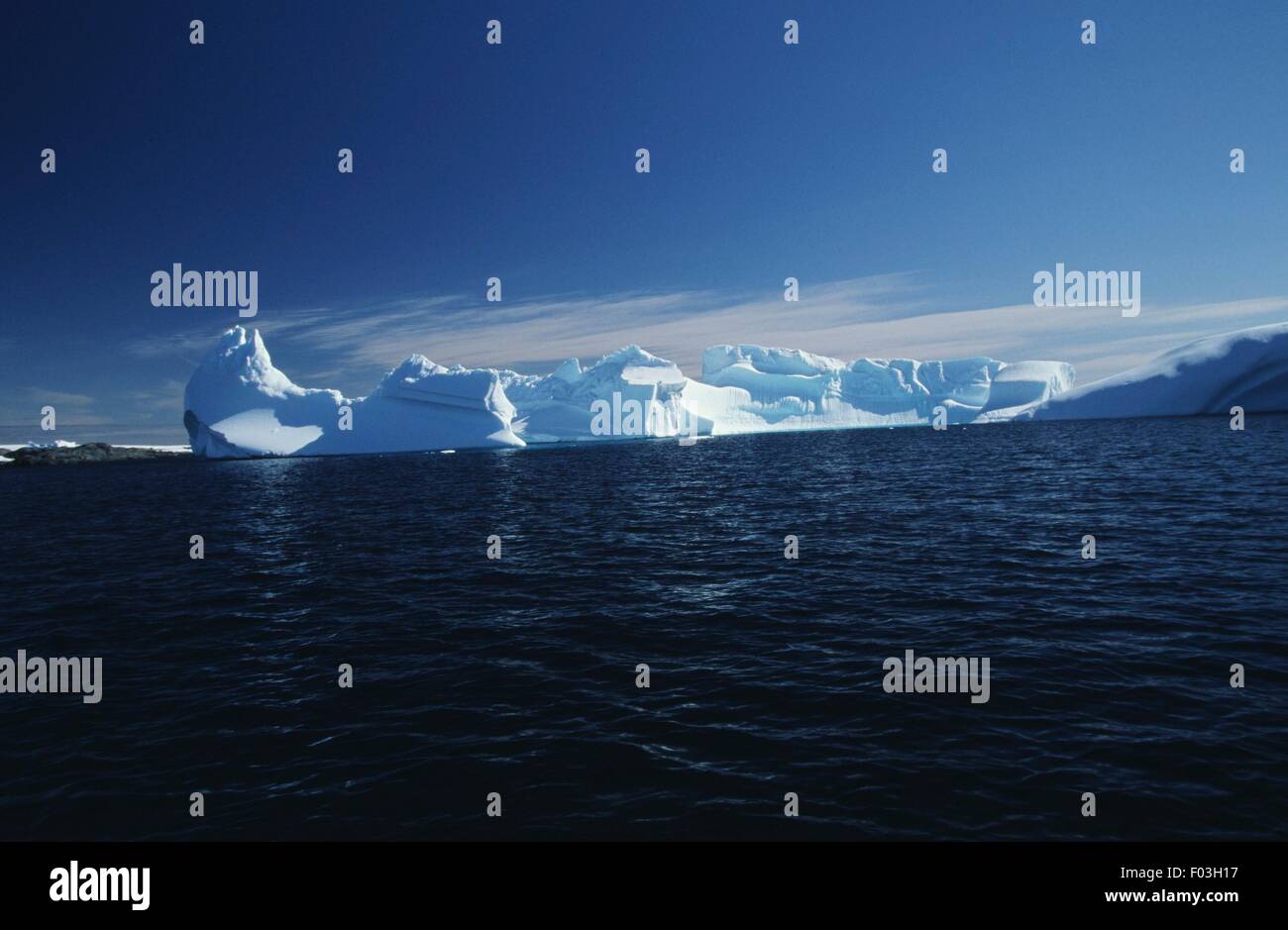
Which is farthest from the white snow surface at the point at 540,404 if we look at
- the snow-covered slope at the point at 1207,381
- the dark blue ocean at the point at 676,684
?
the dark blue ocean at the point at 676,684

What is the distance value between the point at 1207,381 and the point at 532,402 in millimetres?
155249

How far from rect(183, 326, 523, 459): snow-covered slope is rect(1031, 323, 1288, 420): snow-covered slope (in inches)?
4952

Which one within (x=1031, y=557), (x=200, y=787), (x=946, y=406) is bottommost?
(x=200, y=787)

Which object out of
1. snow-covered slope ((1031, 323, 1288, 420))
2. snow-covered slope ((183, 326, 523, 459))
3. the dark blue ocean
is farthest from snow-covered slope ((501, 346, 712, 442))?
the dark blue ocean

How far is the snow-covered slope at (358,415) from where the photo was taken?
4975 inches

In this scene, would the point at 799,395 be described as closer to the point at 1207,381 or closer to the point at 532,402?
the point at 532,402

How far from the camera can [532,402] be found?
630 feet

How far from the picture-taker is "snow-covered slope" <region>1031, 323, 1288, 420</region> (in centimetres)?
10744
